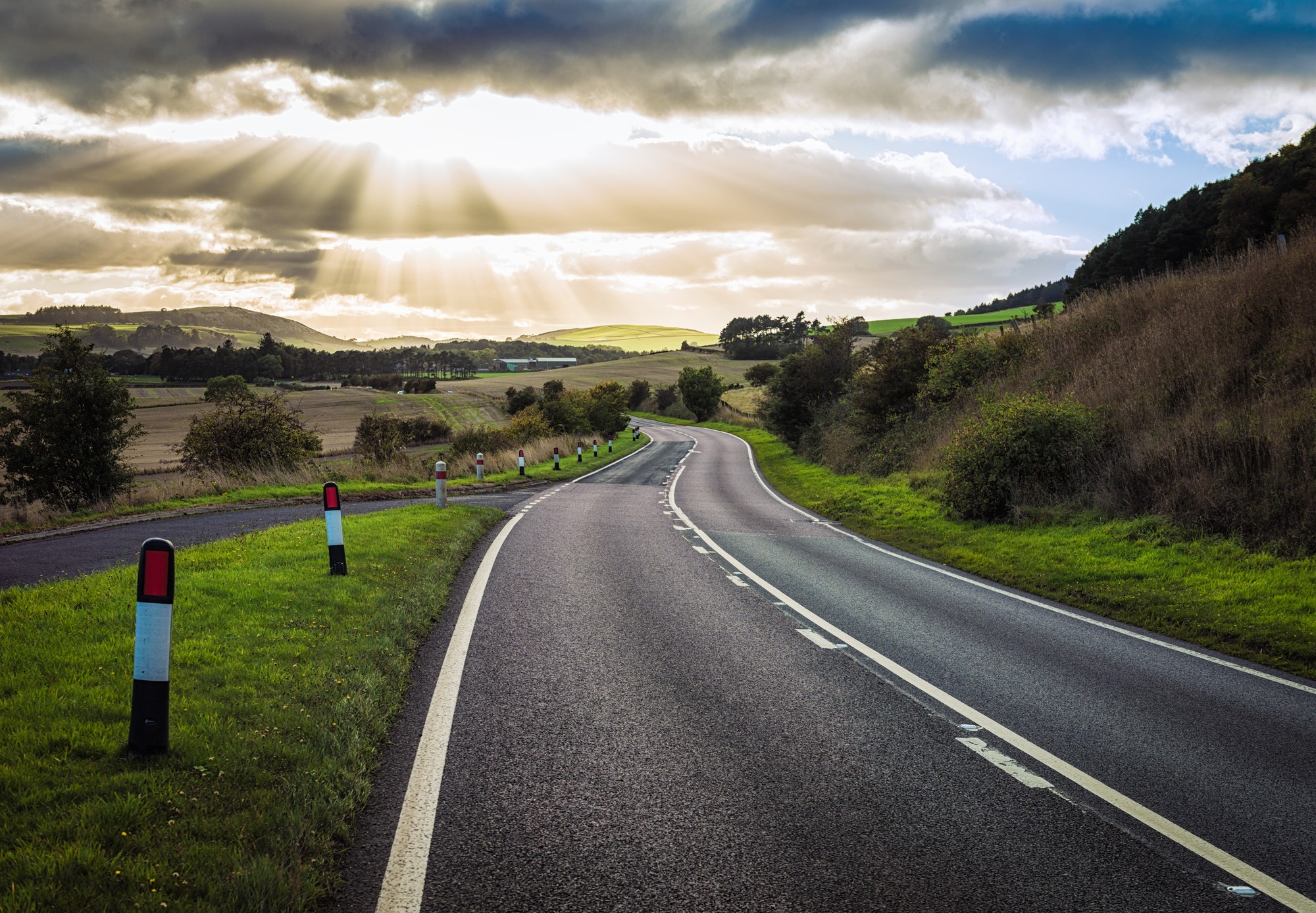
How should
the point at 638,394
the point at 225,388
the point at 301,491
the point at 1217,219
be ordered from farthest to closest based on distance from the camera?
1. the point at 638,394
2. the point at 1217,219
3. the point at 225,388
4. the point at 301,491

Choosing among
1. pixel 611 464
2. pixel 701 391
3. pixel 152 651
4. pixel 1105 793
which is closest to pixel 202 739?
pixel 152 651

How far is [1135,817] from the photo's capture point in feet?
12.3

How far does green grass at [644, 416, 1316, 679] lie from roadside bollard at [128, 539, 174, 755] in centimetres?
813

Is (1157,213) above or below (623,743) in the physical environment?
above

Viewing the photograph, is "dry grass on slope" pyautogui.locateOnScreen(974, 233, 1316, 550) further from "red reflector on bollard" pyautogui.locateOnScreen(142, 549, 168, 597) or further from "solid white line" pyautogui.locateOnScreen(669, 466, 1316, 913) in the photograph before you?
"red reflector on bollard" pyautogui.locateOnScreen(142, 549, 168, 597)

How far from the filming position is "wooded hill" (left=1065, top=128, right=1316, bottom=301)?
37.9 meters

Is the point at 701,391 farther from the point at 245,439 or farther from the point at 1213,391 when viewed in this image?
the point at 1213,391

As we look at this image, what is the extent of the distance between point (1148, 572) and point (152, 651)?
10527mm

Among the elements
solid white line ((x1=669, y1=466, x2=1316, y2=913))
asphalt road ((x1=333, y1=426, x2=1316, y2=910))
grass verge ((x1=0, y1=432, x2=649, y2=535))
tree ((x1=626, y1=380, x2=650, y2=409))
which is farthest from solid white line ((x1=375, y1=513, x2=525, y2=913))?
tree ((x1=626, y1=380, x2=650, y2=409))

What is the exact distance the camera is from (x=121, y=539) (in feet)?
39.3

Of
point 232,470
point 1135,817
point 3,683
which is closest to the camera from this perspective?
point 1135,817

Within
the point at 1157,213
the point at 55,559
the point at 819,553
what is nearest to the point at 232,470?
the point at 55,559

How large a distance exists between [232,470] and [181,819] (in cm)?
2032

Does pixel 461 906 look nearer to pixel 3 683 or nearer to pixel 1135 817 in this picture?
pixel 1135 817
